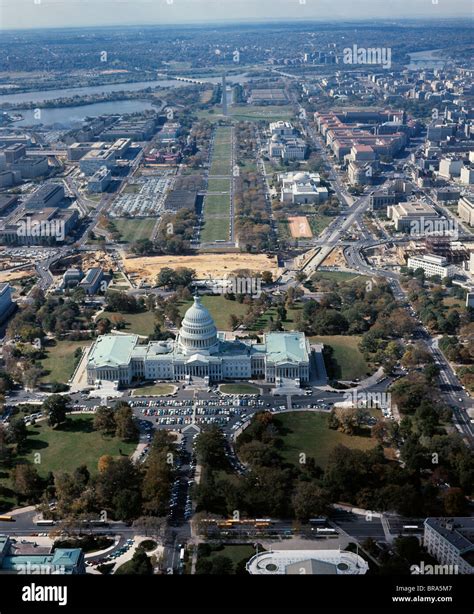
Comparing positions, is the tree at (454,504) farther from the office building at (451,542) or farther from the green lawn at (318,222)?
the green lawn at (318,222)

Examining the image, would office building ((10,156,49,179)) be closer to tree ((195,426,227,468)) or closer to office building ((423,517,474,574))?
tree ((195,426,227,468))

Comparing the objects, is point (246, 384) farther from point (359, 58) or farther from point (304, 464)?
point (359, 58)

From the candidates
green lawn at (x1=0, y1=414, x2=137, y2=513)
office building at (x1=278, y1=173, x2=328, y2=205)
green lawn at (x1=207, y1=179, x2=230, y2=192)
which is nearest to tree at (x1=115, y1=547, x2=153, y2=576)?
green lawn at (x1=0, y1=414, x2=137, y2=513)

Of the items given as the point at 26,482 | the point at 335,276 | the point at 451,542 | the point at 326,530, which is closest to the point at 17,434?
the point at 26,482

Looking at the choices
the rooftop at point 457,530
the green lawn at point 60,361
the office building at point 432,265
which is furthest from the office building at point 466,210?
the rooftop at point 457,530

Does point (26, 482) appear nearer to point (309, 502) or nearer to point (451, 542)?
point (309, 502)

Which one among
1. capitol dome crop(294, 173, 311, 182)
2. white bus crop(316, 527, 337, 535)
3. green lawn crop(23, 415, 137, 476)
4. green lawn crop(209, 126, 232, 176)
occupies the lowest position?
white bus crop(316, 527, 337, 535)
